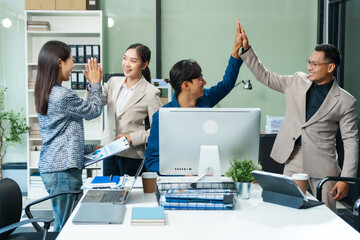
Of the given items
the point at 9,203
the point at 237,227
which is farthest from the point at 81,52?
the point at 237,227

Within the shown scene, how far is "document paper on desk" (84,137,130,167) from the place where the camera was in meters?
2.89

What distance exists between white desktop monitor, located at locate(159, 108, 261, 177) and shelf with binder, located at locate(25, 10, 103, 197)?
10.7 feet

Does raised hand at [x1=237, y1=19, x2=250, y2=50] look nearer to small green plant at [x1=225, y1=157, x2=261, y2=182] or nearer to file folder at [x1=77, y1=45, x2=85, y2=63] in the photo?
small green plant at [x1=225, y1=157, x2=261, y2=182]

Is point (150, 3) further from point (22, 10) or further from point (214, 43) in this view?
point (22, 10)

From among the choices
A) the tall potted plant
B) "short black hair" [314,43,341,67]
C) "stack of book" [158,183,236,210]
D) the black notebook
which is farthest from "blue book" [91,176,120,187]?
the tall potted plant

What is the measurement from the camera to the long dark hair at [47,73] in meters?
2.84

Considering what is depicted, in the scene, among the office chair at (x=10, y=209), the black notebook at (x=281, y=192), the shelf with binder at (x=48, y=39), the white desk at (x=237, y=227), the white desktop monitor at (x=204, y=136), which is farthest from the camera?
the shelf with binder at (x=48, y=39)

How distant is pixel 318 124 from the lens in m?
3.16

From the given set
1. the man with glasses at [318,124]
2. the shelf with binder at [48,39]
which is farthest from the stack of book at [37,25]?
the man with glasses at [318,124]

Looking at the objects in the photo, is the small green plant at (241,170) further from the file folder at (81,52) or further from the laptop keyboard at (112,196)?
the file folder at (81,52)

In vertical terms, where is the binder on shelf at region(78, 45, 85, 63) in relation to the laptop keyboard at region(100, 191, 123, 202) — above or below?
above

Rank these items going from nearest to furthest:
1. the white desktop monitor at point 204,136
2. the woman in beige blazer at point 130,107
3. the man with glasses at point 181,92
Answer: the white desktop monitor at point 204,136, the man with glasses at point 181,92, the woman in beige blazer at point 130,107

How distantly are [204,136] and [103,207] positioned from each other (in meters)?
0.67

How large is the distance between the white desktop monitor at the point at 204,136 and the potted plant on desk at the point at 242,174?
11cm
